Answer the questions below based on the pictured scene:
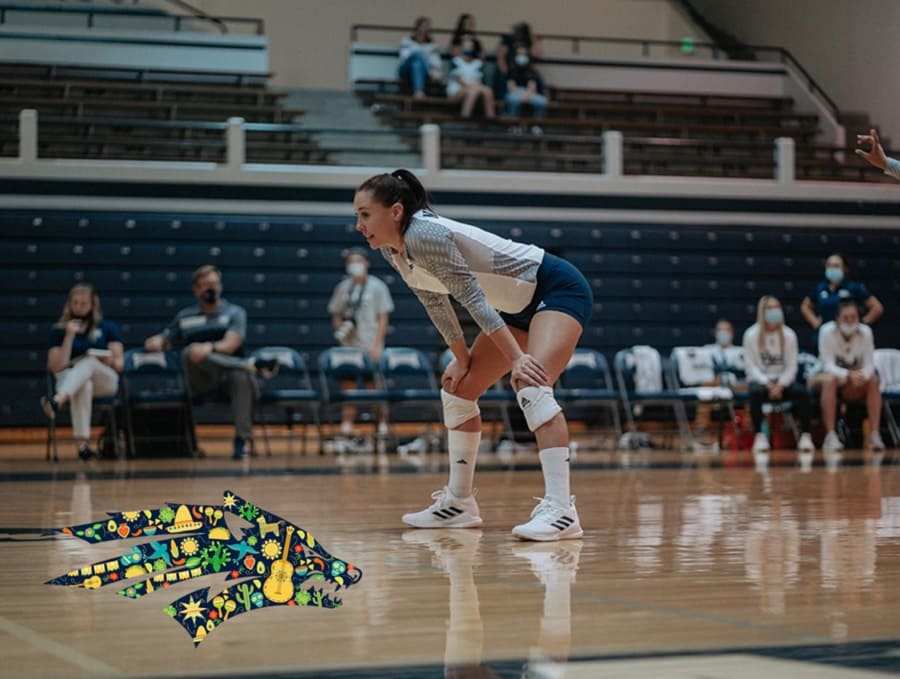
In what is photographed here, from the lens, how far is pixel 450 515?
500 cm

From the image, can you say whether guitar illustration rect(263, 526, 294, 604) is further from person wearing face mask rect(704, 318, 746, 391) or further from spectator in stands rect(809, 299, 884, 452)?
person wearing face mask rect(704, 318, 746, 391)

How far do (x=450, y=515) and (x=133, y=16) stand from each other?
16.5 m

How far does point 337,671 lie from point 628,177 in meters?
16.6

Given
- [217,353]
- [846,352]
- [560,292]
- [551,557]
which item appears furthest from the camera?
[846,352]

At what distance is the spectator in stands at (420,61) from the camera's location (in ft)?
63.2

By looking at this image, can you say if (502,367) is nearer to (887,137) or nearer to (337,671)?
(337,671)

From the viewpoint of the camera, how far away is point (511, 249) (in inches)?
186

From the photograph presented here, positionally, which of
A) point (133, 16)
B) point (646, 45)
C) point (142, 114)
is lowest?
point (142, 114)

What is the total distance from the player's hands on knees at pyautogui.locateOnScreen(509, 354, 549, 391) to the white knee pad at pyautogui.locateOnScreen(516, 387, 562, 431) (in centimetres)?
3

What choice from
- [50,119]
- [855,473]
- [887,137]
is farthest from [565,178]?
[855,473]

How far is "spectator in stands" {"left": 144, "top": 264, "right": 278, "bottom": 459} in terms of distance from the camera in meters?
11.0

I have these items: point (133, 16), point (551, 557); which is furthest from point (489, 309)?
point (133, 16)

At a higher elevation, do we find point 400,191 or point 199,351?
point 400,191

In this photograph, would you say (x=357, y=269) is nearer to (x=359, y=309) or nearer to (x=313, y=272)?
(x=359, y=309)
